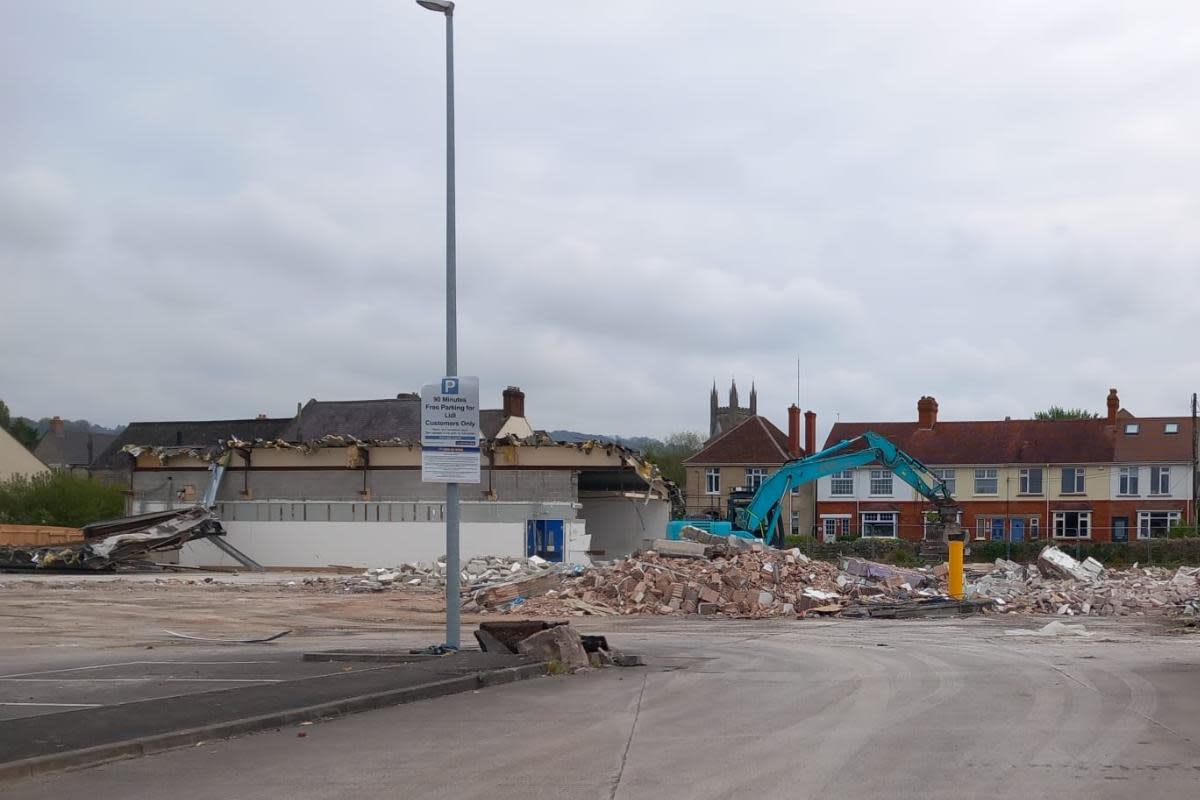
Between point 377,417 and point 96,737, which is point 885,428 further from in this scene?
point 96,737

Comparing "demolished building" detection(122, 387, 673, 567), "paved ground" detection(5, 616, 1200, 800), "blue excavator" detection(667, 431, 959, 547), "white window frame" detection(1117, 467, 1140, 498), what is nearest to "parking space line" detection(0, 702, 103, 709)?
"paved ground" detection(5, 616, 1200, 800)

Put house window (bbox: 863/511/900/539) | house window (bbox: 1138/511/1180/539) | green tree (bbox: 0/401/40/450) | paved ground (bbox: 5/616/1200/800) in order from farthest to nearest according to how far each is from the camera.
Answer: green tree (bbox: 0/401/40/450) < house window (bbox: 863/511/900/539) < house window (bbox: 1138/511/1180/539) < paved ground (bbox: 5/616/1200/800)

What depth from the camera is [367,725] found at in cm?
1200

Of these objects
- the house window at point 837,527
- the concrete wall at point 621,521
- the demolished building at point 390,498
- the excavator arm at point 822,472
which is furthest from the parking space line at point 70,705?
the house window at point 837,527

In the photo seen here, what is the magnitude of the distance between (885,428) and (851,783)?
75.6 meters

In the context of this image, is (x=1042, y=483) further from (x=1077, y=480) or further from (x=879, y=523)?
(x=879, y=523)

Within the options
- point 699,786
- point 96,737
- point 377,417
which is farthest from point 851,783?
point 377,417

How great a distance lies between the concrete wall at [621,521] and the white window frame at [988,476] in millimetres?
25180

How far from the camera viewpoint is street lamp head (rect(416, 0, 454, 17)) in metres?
16.7

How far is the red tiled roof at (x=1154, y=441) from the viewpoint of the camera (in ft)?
236

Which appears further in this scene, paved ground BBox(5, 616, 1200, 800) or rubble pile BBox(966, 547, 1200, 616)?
rubble pile BBox(966, 547, 1200, 616)

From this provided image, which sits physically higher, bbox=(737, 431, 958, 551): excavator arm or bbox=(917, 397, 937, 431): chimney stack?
bbox=(917, 397, 937, 431): chimney stack

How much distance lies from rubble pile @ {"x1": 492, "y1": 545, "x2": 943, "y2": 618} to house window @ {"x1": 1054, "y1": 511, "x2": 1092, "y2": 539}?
42441 millimetres

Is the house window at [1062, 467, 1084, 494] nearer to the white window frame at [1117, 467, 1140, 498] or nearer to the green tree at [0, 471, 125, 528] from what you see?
the white window frame at [1117, 467, 1140, 498]
